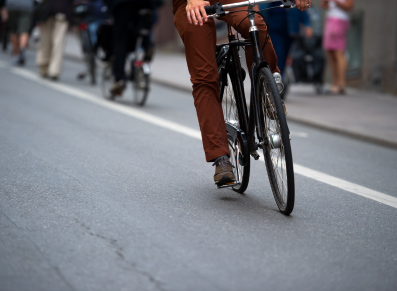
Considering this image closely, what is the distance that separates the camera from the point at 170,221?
349cm

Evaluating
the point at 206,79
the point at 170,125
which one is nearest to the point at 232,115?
the point at 206,79

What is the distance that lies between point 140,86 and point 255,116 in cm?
493

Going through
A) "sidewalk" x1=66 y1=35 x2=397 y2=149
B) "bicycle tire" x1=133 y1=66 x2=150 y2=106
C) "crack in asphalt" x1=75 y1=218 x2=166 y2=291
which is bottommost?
"sidewalk" x1=66 y1=35 x2=397 y2=149

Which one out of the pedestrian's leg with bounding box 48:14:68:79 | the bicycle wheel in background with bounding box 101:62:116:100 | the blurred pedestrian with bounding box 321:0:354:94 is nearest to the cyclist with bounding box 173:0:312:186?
the bicycle wheel in background with bounding box 101:62:116:100

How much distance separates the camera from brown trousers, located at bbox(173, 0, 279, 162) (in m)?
3.86

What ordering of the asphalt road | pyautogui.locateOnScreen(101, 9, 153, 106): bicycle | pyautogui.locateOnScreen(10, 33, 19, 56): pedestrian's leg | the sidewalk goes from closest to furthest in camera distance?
the asphalt road < the sidewalk < pyautogui.locateOnScreen(101, 9, 153, 106): bicycle < pyautogui.locateOnScreen(10, 33, 19, 56): pedestrian's leg

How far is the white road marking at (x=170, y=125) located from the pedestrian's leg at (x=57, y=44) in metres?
0.28

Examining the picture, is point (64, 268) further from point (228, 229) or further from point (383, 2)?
point (383, 2)

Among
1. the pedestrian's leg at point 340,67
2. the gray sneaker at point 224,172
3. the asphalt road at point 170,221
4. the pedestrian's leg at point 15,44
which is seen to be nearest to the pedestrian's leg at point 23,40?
the pedestrian's leg at point 15,44

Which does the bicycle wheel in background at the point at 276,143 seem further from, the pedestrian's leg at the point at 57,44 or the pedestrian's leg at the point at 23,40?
the pedestrian's leg at the point at 23,40

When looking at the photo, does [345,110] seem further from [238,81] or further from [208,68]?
[208,68]

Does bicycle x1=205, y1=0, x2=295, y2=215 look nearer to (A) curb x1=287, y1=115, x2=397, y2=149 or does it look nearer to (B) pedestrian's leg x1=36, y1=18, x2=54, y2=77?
(A) curb x1=287, y1=115, x2=397, y2=149

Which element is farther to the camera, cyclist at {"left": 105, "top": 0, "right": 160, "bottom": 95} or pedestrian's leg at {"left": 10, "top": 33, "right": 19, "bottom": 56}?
pedestrian's leg at {"left": 10, "top": 33, "right": 19, "bottom": 56}

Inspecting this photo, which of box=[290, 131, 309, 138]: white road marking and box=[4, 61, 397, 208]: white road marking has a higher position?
box=[4, 61, 397, 208]: white road marking
